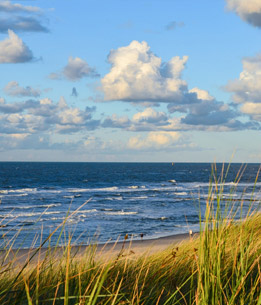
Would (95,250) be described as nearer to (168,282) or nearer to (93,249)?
(93,249)

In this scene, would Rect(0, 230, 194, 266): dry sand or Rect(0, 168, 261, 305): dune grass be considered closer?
Rect(0, 168, 261, 305): dune grass

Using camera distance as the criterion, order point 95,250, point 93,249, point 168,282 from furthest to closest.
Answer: point 93,249 → point 95,250 → point 168,282

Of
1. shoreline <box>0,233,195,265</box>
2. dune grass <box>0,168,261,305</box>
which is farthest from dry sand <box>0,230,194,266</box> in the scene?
dune grass <box>0,168,261,305</box>

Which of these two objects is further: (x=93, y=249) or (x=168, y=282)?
(x=93, y=249)

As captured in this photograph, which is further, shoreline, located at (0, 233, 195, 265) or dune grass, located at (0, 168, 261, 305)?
shoreline, located at (0, 233, 195, 265)

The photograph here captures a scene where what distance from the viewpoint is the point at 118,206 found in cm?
3275

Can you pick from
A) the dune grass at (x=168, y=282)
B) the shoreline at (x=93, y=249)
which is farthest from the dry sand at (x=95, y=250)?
the dune grass at (x=168, y=282)

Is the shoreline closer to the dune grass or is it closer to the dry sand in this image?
the dry sand

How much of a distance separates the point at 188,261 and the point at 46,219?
19.6 meters

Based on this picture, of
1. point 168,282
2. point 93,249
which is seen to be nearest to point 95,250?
point 93,249

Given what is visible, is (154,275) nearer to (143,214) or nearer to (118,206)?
(143,214)

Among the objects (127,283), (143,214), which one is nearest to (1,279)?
(127,283)

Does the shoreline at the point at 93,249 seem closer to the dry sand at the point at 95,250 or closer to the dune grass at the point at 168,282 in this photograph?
the dry sand at the point at 95,250

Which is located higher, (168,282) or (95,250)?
(95,250)
